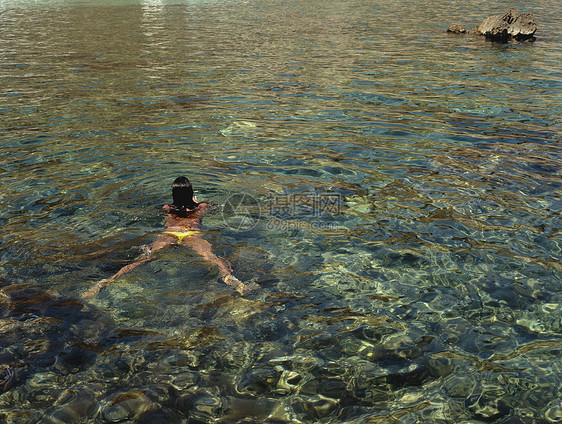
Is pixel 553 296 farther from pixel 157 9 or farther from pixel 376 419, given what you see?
pixel 157 9

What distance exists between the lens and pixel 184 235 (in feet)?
23.4

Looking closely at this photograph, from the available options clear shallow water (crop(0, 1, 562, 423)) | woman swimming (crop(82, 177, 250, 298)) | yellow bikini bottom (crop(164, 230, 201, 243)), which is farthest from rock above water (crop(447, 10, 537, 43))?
yellow bikini bottom (crop(164, 230, 201, 243))

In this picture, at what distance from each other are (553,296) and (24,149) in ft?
34.0

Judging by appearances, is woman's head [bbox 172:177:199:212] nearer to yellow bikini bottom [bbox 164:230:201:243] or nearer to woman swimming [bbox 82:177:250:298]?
woman swimming [bbox 82:177:250:298]

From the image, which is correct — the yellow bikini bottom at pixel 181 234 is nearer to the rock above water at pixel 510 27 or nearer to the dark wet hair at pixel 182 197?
the dark wet hair at pixel 182 197

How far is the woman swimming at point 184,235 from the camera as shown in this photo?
6.18 metres

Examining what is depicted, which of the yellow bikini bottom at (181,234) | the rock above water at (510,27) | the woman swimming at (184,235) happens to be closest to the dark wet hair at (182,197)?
the woman swimming at (184,235)

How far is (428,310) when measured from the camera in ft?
18.5

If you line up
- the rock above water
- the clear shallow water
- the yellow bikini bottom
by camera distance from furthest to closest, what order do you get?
the rock above water < the yellow bikini bottom < the clear shallow water

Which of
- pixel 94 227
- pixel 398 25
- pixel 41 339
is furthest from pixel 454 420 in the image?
pixel 398 25

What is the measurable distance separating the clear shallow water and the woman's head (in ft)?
1.60

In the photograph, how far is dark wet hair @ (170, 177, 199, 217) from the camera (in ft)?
24.0

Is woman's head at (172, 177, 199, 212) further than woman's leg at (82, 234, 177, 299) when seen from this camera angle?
Yes

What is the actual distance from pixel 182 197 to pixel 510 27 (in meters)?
22.7
